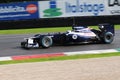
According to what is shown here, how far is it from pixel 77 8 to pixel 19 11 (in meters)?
4.59

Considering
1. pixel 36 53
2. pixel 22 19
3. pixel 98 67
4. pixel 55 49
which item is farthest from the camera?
pixel 22 19

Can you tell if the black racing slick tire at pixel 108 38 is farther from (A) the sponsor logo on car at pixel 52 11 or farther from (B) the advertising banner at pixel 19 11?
(B) the advertising banner at pixel 19 11

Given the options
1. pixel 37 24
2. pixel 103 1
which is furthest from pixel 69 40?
pixel 103 1

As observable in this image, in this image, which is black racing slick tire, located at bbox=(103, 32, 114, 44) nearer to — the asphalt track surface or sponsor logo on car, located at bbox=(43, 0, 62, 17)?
the asphalt track surface

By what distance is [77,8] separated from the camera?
3347 cm

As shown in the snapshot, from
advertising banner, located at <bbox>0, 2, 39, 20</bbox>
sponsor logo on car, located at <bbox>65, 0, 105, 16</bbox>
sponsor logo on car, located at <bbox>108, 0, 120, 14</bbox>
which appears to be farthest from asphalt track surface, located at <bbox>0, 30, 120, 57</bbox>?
sponsor logo on car, located at <bbox>108, 0, 120, 14</bbox>

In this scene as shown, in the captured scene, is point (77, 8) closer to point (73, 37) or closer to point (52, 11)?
point (52, 11)

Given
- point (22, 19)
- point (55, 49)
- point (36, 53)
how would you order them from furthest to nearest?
point (22, 19) < point (55, 49) < point (36, 53)

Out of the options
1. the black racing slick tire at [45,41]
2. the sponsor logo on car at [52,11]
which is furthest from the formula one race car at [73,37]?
the sponsor logo on car at [52,11]

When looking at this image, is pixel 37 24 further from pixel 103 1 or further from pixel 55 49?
pixel 55 49

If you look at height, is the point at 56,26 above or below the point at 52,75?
below

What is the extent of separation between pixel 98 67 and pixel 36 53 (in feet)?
19.2

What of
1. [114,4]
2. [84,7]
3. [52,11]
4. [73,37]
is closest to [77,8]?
[84,7]

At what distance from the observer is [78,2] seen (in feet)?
110
